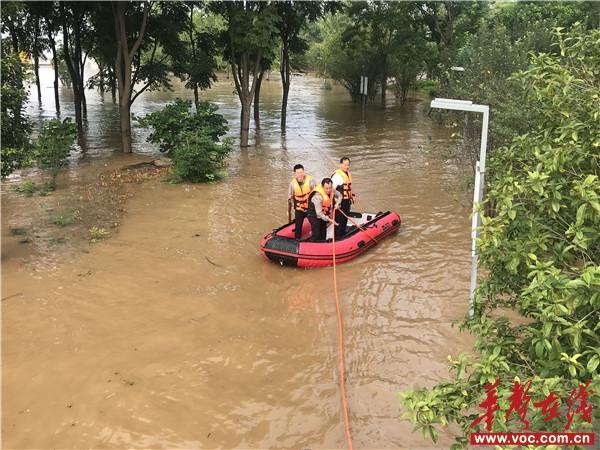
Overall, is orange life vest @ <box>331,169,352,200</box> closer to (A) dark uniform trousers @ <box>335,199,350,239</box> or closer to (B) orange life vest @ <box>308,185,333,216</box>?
(A) dark uniform trousers @ <box>335,199,350,239</box>

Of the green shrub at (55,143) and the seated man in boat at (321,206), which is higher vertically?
the green shrub at (55,143)

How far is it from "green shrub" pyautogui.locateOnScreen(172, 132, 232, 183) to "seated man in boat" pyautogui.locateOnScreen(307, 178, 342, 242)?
5774mm

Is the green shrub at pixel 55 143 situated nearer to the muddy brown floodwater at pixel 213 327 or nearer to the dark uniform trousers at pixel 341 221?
the muddy brown floodwater at pixel 213 327

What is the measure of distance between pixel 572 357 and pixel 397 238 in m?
8.48

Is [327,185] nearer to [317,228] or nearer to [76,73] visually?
[317,228]

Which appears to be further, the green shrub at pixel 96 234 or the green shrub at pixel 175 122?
the green shrub at pixel 175 122

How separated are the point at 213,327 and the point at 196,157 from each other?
8072mm

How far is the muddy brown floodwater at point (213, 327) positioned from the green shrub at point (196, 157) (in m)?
0.82

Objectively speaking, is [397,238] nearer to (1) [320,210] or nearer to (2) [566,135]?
(1) [320,210]

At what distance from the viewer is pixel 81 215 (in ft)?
39.5

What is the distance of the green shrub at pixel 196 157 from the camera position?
14.8 metres

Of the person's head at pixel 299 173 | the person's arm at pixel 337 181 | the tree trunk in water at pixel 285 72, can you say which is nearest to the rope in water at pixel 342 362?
the person's head at pixel 299 173

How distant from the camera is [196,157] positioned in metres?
14.9

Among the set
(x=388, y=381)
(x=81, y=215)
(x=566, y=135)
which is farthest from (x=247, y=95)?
(x=566, y=135)
